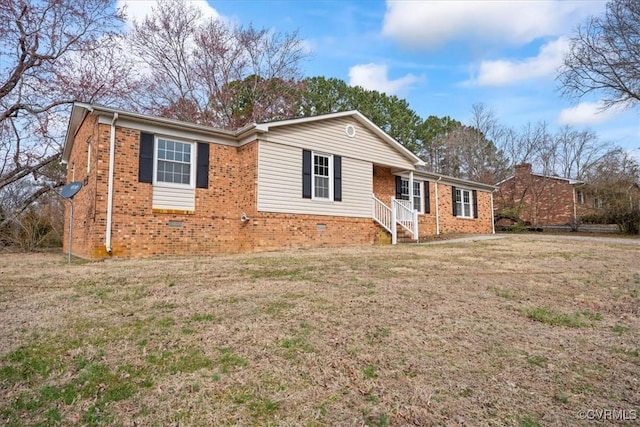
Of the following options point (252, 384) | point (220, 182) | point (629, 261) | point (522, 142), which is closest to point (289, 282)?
point (252, 384)

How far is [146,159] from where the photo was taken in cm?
968

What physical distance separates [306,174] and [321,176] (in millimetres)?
696

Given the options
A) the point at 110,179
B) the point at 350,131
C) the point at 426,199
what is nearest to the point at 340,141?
the point at 350,131

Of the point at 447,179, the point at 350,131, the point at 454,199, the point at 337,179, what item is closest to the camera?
the point at 337,179

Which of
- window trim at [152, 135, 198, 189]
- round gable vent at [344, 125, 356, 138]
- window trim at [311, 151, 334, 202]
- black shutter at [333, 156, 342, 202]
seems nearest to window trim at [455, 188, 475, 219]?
round gable vent at [344, 125, 356, 138]

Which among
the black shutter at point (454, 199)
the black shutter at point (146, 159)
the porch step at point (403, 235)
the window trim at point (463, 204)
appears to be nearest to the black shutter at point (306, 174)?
the porch step at point (403, 235)

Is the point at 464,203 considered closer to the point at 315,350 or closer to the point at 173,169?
the point at 173,169

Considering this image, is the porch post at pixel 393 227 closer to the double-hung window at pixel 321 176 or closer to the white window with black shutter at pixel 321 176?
the white window with black shutter at pixel 321 176

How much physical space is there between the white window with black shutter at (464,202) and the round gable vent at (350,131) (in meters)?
7.28

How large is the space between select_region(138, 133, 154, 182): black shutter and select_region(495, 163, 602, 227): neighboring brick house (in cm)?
2315

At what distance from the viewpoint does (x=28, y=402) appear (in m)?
2.42

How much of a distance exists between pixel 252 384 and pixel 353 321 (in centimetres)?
151

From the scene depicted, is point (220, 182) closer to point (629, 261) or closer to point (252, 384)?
point (252, 384)

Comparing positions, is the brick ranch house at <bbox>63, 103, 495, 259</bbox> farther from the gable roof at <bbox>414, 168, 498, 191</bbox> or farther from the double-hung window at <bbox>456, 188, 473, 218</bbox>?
the double-hung window at <bbox>456, 188, 473, 218</bbox>
